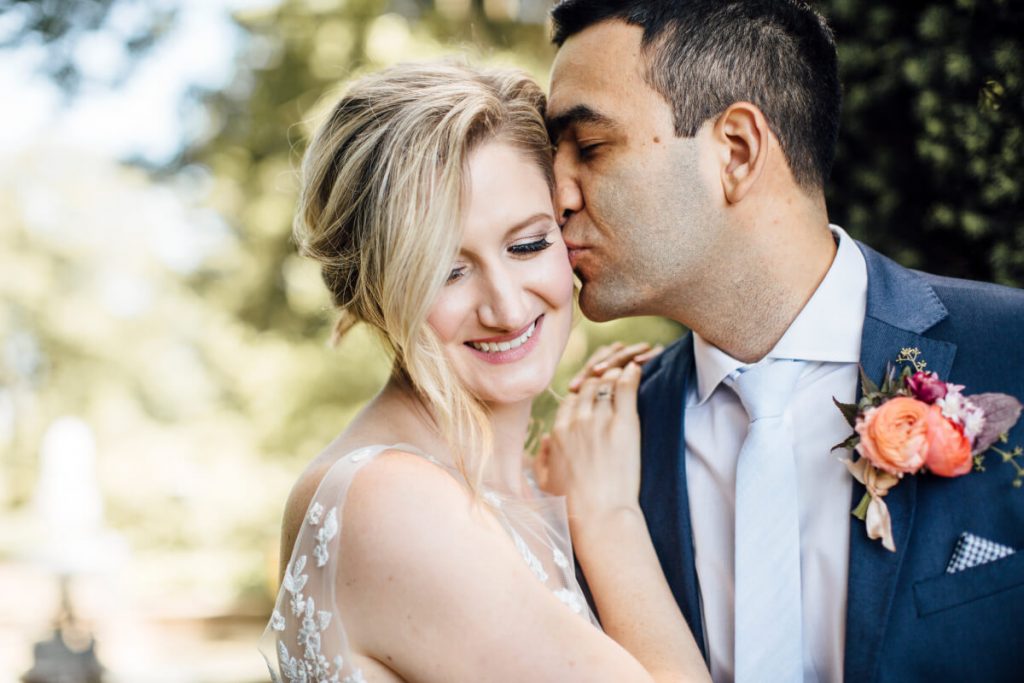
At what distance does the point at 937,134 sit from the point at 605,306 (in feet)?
3.92

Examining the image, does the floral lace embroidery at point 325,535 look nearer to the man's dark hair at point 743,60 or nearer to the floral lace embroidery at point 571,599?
the floral lace embroidery at point 571,599

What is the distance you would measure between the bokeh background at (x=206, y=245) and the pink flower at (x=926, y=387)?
2.76 feet

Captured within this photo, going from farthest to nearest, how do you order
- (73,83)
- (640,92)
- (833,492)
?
(73,83) < (640,92) < (833,492)

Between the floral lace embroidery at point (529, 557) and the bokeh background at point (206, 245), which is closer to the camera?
the floral lace embroidery at point (529, 557)

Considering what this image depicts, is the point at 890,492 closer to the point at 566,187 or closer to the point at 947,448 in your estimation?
the point at 947,448

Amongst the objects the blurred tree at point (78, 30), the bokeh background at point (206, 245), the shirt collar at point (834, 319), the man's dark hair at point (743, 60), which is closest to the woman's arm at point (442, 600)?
the shirt collar at point (834, 319)

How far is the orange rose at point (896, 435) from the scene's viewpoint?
237cm

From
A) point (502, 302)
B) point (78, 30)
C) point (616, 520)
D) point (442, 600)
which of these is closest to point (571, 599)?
point (616, 520)

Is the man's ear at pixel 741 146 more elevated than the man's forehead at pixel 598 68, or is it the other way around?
the man's forehead at pixel 598 68

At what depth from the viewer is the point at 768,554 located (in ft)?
8.65

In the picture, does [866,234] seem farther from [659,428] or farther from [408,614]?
[408,614]

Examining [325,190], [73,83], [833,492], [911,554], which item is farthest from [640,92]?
[73,83]

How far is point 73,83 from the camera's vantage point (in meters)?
7.20

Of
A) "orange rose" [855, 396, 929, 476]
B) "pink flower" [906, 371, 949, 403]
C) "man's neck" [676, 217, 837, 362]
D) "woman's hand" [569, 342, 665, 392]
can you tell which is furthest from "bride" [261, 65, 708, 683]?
"pink flower" [906, 371, 949, 403]
